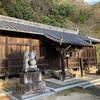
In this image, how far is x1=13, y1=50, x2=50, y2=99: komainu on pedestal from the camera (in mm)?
6577

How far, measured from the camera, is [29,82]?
6.84 m

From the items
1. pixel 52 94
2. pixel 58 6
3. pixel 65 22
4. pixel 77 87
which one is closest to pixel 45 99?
pixel 52 94

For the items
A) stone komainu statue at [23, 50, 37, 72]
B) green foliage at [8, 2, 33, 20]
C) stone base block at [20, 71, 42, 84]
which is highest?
green foliage at [8, 2, 33, 20]

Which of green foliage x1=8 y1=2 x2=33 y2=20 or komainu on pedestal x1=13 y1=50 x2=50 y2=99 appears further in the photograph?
green foliage x1=8 y1=2 x2=33 y2=20

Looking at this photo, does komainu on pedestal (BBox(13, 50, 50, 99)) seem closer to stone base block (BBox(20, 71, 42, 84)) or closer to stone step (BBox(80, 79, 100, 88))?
stone base block (BBox(20, 71, 42, 84))

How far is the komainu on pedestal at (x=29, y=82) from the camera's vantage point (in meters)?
6.58

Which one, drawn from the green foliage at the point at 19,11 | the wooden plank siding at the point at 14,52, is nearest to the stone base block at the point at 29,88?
the wooden plank siding at the point at 14,52

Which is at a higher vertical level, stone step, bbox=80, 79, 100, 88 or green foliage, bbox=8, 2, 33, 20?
green foliage, bbox=8, 2, 33, 20

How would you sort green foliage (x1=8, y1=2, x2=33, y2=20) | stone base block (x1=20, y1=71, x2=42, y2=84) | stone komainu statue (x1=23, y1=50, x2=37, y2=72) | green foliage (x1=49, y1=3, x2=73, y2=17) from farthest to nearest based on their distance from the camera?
green foliage (x1=49, y1=3, x2=73, y2=17) → green foliage (x1=8, y1=2, x2=33, y2=20) → stone komainu statue (x1=23, y1=50, x2=37, y2=72) → stone base block (x1=20, y1=71, x2=42, y2=84)

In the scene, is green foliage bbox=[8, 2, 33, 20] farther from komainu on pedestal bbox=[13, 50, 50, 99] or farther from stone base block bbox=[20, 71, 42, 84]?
stone base block bbox=[20, 71, 42, 84]

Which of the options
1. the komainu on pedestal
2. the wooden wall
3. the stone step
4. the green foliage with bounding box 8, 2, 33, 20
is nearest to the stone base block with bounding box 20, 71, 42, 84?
the komainu on pedestal

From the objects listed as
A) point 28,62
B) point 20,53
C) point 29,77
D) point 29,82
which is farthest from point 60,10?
point 29,82

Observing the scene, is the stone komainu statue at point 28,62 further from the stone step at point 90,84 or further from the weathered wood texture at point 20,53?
the stone step at point 90,84

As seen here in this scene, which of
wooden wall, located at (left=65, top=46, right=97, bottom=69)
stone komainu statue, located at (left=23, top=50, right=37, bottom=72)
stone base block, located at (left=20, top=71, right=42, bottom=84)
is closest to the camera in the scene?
stone base block, located at (left=20, top=71, right=42, bottom=84)
